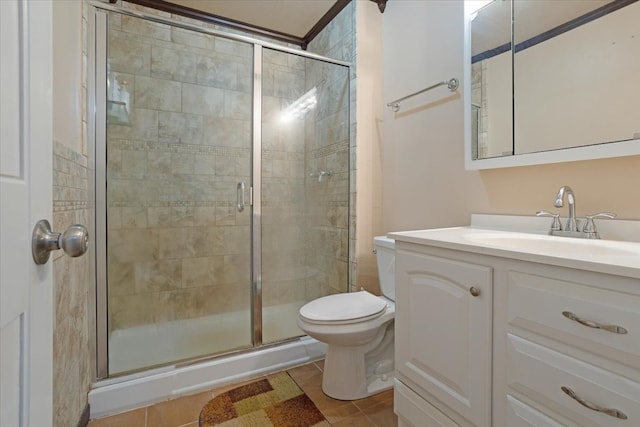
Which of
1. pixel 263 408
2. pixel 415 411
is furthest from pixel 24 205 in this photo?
pixel 263 408

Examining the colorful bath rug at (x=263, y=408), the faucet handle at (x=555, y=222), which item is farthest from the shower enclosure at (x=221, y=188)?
the faucet handle at (x=555, y=222)

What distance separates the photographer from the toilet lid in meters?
1.47

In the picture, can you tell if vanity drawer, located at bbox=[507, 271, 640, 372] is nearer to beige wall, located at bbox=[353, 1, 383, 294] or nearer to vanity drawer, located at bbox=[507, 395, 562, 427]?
vanity drawer, located at bbox=[507, 395, 562, 427]

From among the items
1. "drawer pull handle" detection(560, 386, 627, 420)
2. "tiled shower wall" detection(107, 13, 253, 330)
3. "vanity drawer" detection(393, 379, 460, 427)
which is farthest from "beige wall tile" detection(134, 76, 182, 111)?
"drawer pull handle" detection(560, 386, 627, 420)

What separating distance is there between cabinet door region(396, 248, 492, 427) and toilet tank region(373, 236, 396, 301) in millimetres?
457

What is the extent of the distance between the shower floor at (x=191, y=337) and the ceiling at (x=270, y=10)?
2.19 meters

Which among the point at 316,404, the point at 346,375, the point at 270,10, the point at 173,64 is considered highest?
the point at 270,10

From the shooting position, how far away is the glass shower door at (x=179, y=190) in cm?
188

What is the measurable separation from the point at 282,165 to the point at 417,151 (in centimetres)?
98

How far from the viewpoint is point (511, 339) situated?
0.83 meters

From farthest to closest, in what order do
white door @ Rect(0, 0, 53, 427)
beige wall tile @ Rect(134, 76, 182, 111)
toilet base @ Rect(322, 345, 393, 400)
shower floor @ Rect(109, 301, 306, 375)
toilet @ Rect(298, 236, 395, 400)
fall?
1. beige wall tile @ Rect(134, 76, 182, 111)
2. shower floor @ Rect(109, 301, 306, 375)
3. toilet base @ Rect(322, 345, 393, 400)
4. toilet @ Rect(298, 236, 395, 400)
5. white door @ Rect(0, 0, 53, 427)

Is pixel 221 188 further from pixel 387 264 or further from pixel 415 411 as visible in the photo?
pixel 415 411

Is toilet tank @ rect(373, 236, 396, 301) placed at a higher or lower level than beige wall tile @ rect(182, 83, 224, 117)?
lower

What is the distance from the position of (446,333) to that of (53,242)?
106 cm
